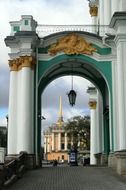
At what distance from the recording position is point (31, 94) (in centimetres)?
2658

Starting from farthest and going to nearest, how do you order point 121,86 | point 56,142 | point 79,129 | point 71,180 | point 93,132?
point 56,142 < point 79,129 < point 93,132 < point 121,86 < point 71,180

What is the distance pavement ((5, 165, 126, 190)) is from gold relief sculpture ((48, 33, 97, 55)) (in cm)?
714

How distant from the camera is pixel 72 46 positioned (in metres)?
27.3

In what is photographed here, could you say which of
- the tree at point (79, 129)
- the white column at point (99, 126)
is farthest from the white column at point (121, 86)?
the tree at point (79, 129)

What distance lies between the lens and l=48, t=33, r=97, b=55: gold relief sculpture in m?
27.2

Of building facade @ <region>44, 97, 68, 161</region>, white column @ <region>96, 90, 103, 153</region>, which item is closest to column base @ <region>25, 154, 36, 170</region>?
white column @ <region>96, 90, 103, 153</region>

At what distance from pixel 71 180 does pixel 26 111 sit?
6817 mm

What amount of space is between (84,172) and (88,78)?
10235 mm

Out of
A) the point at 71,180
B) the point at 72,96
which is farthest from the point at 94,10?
the point at 71,180

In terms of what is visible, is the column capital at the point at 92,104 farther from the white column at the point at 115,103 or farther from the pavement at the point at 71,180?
the pavement at the point at 71,180

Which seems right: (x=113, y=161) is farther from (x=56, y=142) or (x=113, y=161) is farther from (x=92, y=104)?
(x=56, y=142)

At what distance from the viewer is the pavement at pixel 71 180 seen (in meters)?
18.5

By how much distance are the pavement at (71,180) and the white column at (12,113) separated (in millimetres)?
3582

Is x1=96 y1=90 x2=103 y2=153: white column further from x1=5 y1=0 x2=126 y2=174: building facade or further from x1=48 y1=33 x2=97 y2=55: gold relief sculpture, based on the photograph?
x1=48 y1=33 x2=97 y2=55: gold relief sculpture
